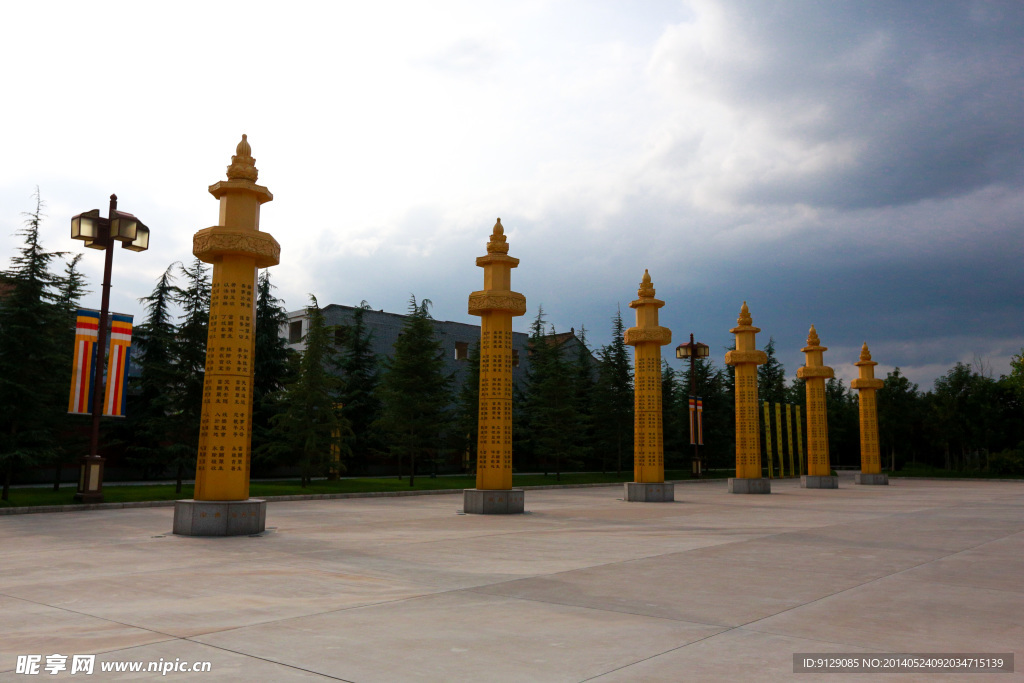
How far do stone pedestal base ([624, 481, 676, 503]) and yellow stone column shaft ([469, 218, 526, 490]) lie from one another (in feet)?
19.3

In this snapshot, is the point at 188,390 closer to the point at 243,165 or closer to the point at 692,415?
the point at 243,165

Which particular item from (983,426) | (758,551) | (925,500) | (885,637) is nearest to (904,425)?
(983,426)

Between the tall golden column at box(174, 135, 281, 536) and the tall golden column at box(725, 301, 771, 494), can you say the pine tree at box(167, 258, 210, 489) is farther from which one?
the tall golden column at box(725, 301, 771, 494)

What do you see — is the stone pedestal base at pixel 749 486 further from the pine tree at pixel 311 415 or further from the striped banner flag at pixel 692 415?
the pine tree at pixel 311 415

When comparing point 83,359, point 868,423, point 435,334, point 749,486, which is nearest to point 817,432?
point 868,423

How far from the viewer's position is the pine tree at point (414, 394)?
28547mm

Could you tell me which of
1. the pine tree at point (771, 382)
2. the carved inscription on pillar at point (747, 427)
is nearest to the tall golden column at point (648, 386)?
the carved inscription on pillar at point (747, 427)

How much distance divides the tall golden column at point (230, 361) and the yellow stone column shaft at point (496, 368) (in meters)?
6.52

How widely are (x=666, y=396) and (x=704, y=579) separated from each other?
38019mm

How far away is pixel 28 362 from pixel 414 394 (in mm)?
13432

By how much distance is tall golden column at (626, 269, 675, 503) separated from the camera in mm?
23266

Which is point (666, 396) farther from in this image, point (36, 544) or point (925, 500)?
point (36, 544)

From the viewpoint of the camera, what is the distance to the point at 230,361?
13070 mm

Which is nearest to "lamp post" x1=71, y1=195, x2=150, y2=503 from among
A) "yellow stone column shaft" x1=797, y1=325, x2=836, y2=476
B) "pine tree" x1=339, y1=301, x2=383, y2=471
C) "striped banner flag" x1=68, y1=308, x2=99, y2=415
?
"striped banner flag" x1=68, y1=308, x2=99, y2=415
